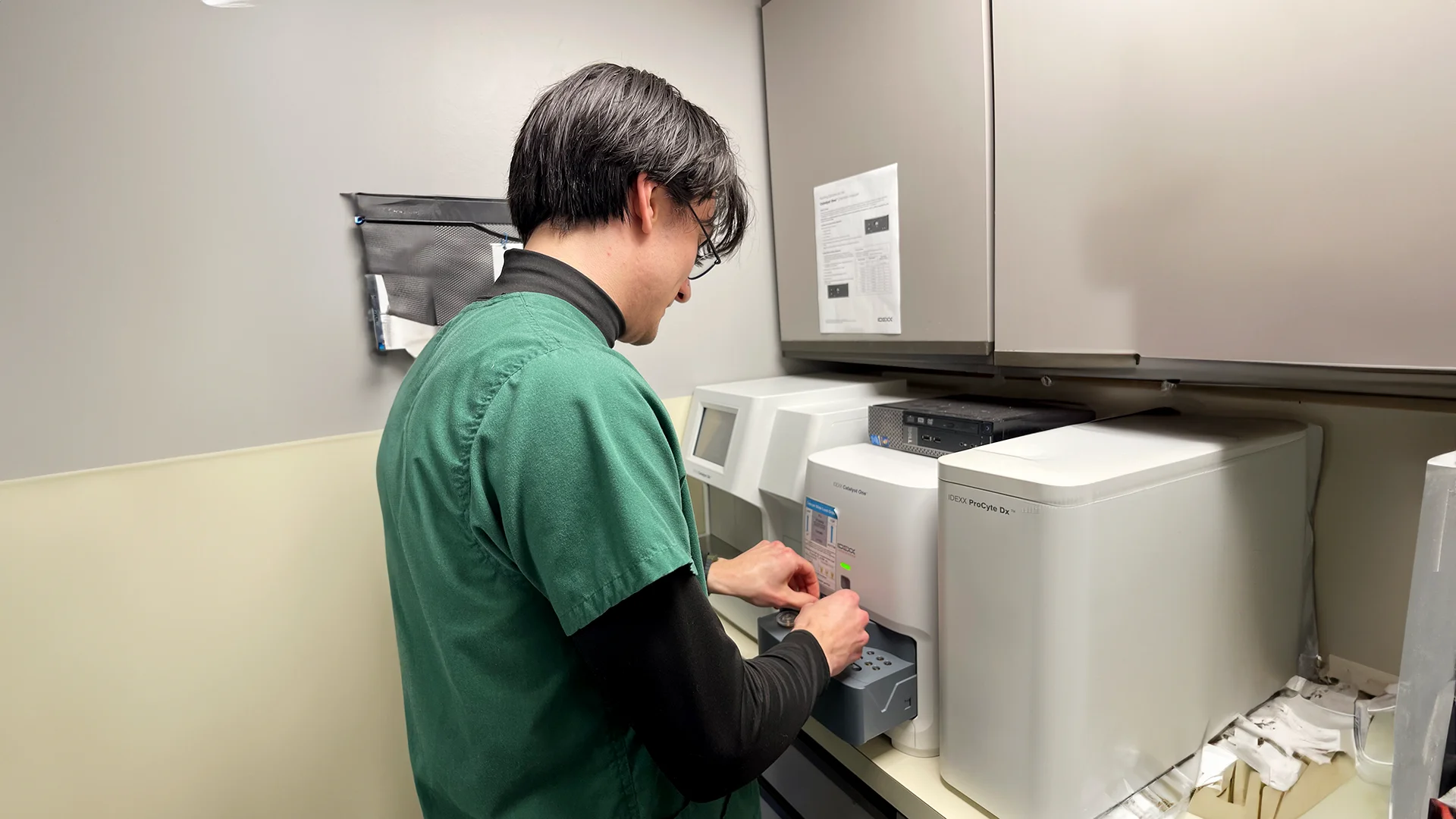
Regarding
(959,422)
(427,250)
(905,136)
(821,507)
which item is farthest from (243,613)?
(905,136)

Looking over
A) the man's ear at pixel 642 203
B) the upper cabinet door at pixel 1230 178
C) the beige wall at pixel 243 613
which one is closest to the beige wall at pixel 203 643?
the beige wall at pixel 243 613

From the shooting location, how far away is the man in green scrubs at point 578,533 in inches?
21.1

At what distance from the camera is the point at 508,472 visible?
540 millimetres

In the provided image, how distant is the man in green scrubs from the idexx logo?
20cm

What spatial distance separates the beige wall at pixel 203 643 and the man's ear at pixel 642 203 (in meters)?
0.78

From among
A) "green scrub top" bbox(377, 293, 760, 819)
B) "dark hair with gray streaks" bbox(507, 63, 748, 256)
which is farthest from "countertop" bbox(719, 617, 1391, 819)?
"dark hair with gray streaks" bbox(507, 63, 748, 256)

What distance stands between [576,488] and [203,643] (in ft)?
3.22

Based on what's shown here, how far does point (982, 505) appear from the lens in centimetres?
73

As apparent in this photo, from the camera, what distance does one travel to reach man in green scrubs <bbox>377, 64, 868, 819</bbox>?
536 mm

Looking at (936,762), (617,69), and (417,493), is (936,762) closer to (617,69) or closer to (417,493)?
(417,493)

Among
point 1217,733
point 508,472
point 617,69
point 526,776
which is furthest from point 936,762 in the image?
point 617,69

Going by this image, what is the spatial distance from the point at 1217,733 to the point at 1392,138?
76cm

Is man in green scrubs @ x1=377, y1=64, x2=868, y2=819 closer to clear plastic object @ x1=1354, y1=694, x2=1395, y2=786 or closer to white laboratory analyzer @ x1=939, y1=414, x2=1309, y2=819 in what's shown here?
white laboratory analyzer @ x1=939, y1=414, x2=1309, y2=819

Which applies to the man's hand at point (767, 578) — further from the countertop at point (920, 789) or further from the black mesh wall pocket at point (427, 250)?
the black mesh wall pocket at point (427, 250)
